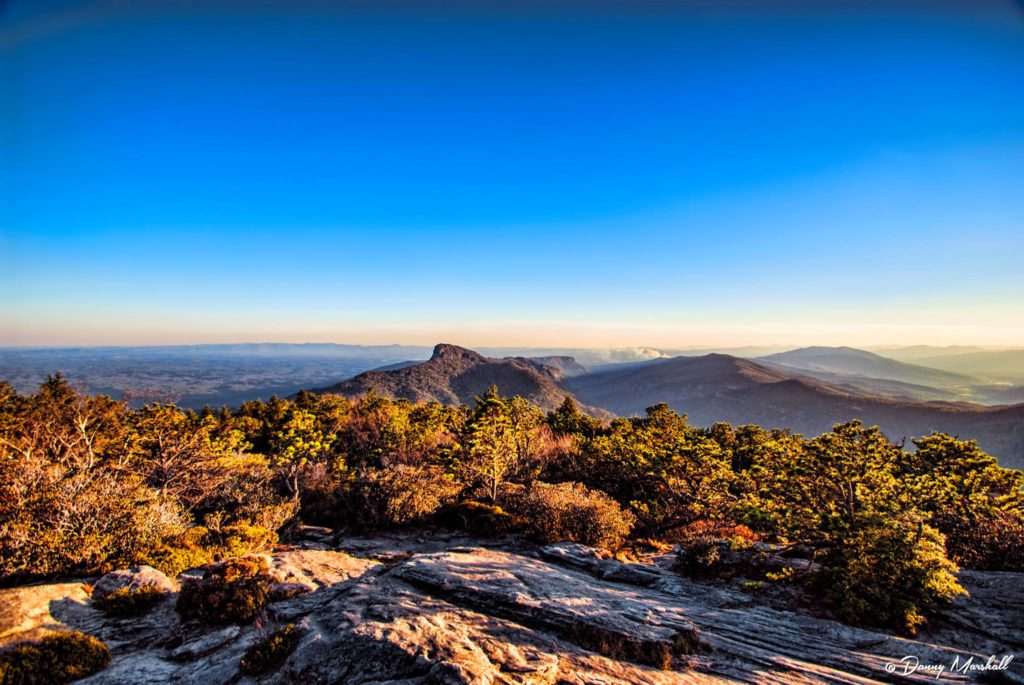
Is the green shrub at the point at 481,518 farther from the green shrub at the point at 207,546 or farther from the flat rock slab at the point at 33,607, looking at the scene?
the flat rock slab at the point at 33,607

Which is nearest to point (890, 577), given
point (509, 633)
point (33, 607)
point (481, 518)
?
point (509, 633)

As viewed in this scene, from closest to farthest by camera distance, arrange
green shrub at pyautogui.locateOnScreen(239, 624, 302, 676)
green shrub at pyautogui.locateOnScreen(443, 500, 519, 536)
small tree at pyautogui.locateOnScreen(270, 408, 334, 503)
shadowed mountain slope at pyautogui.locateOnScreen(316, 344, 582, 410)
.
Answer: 1. green shrub at pyautogui.locateOnScreen(239, 624, 302, 676)
2. green shrub at pyautogui.locateOnScreen(443, 500, 519, 536)
3. small tree at pyautogui.locateOnScreen(270, 408, 334, 503)
4. shadowed mountain slope at pyautogui.locateOnScreen(316, 344, 582, 410)

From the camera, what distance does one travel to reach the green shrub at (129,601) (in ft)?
37.6

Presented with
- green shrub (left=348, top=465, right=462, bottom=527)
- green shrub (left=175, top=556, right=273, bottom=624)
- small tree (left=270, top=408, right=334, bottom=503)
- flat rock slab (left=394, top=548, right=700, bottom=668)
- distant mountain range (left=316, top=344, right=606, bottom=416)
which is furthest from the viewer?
distant mountain range (left=316, top=344, right=606, bottom=416)

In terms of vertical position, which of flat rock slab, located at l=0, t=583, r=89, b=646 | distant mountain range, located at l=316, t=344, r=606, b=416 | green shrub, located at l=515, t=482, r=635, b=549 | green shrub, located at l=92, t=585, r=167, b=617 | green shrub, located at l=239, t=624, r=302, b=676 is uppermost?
green shrub, located at l=239, t=624, r=302, b=676

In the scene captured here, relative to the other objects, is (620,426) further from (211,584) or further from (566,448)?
(211,584)

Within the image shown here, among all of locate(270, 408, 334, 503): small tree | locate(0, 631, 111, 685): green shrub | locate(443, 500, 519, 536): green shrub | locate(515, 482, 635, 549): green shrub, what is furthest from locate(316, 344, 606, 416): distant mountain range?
locate(0, 631, 111, 685): green shrub

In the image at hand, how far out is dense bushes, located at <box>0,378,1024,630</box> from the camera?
1302 cm

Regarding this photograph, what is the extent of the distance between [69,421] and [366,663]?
35035mm

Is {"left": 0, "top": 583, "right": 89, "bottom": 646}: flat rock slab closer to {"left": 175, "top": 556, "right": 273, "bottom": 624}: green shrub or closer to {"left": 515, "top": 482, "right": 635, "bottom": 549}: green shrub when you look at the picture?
{"left": 175, "top": 556, "right": 273, "bottom": 624}: green shrub

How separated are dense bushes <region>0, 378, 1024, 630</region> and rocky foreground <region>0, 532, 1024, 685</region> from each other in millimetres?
1154
